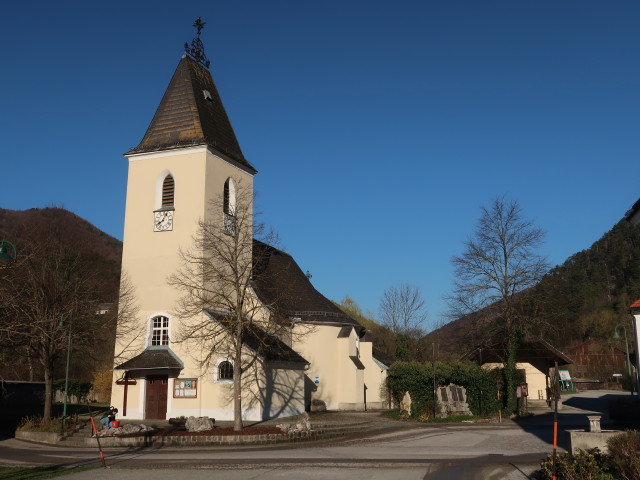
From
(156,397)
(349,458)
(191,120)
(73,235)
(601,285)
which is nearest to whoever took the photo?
(349,458)

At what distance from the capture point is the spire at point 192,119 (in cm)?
3142

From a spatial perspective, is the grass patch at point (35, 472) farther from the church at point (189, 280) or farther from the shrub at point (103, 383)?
the shrub at point (103, 383)

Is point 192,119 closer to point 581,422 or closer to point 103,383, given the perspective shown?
point 581,422

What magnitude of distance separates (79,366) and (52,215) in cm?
3835

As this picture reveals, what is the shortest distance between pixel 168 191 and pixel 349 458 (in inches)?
727

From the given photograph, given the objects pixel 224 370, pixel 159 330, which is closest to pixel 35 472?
pixel 224 370

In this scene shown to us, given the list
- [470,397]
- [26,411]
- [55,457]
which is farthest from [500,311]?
[26,411]

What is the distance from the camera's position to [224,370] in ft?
92.9

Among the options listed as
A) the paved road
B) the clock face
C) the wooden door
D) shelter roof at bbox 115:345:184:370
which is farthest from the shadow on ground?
the clock face

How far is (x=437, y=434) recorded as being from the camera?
24.8 m

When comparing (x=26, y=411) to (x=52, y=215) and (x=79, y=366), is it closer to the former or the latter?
(x=79, y=366)

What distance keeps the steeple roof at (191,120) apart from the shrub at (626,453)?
76.9ft

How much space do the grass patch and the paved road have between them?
0.66 m

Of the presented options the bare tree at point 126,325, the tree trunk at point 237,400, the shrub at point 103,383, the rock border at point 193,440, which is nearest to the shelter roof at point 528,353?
the tree trunk at point 237,400
